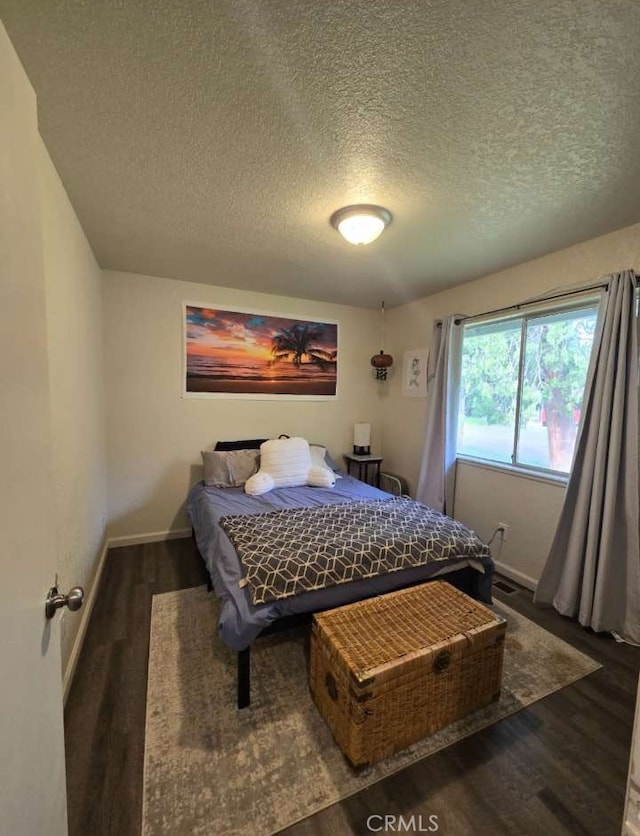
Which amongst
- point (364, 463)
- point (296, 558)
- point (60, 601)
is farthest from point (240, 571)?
point (364, 463)

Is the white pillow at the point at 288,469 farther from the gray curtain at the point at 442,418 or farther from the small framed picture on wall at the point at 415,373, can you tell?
the small framed picture on wall at the point at 415,373

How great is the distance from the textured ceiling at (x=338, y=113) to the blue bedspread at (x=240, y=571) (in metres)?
1.85

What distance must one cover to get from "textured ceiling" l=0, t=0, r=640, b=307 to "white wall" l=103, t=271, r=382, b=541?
0.88 metres

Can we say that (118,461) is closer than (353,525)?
No

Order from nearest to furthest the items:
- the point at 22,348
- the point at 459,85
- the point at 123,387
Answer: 1. the point at 22,348
2. the point at 459,85
3. the point at 123,387

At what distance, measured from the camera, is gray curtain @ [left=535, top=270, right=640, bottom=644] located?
6.48 ft

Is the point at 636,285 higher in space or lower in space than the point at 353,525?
higher

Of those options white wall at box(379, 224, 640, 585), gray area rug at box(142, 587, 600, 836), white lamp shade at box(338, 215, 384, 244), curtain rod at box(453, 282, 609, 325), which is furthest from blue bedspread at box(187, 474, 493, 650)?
white lamp shade at box(338, 215, 384, 244)

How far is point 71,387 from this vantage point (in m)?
1.86

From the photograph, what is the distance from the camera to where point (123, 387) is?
3.04m

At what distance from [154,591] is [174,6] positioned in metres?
2.87

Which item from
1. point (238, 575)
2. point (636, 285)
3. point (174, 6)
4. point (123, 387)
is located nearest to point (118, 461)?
point (123, 387)

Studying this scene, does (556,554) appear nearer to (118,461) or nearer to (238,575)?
(238,575)
